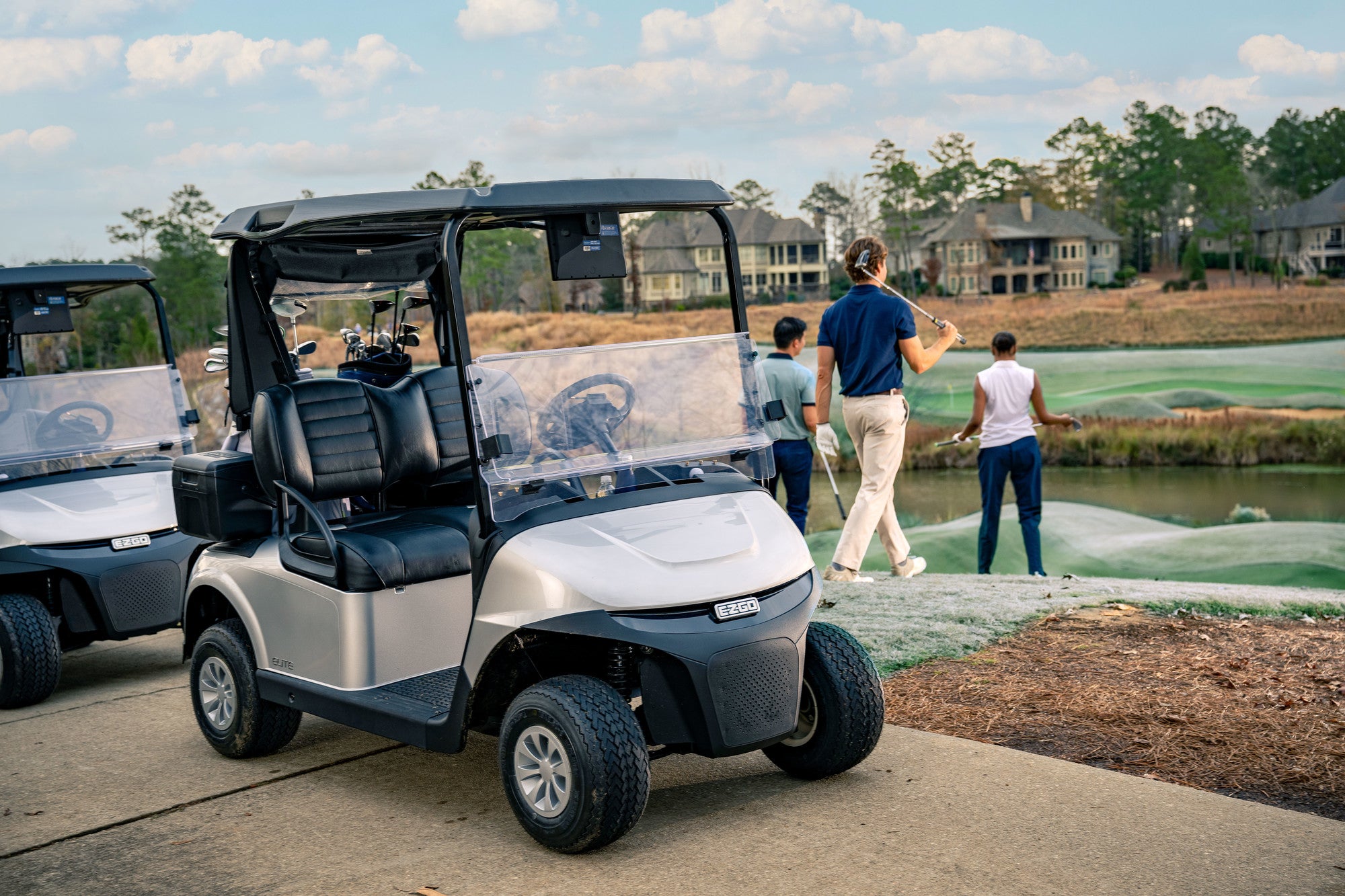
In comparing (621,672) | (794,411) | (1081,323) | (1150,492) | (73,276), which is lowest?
(1150,492)

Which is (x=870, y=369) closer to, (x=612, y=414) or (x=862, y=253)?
(x=862, y=253)

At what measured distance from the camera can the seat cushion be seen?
14.6 ft

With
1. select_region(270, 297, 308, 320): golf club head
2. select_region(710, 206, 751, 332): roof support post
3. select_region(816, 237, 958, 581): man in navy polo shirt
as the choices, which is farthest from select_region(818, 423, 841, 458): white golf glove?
select_region(270, 297, 308, 320): golf club head

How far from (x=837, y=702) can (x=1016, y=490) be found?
485 centimetres

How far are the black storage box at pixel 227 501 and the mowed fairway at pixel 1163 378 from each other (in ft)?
86.5

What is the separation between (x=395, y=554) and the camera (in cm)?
452

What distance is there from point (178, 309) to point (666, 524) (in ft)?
177

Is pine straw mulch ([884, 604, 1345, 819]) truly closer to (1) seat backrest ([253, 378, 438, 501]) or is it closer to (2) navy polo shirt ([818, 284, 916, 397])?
(2) navy polo shirt ([818, 284, 916, 397])

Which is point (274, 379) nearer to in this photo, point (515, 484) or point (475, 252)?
point (515, 484)

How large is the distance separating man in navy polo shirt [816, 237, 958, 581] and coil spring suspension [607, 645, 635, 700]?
11.2 feet

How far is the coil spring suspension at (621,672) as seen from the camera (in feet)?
13.4

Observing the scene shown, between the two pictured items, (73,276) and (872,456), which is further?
(872,456)

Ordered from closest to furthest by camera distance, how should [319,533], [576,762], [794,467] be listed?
1. [576,762]
2. [319,533]
3. [794,467]

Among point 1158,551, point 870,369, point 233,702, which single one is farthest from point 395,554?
point 1158,551
